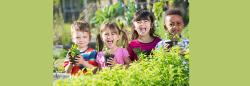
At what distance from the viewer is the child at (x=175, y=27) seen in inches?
326

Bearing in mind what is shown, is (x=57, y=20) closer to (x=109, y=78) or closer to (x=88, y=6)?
(x=88, y=6)

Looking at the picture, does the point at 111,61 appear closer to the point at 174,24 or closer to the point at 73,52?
the point at 73,52

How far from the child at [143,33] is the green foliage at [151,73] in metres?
0.08

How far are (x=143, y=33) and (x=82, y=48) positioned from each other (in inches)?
28.5

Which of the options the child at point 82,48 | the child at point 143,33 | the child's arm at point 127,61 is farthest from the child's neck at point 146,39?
the child at point 82,48

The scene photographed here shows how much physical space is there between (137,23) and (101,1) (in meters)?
0.49

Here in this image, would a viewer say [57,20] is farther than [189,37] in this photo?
Yes

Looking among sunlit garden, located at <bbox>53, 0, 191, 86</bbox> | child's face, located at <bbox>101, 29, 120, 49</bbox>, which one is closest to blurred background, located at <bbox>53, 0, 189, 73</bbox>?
sunlit garden, located at <bbox>53, 0, 191, 86</bbox>

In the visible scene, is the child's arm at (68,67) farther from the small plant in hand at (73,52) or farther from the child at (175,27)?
the child at (175,27)

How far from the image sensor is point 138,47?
845cm

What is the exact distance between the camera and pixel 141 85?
8219 mm

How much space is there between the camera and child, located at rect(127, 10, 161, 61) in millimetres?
8406

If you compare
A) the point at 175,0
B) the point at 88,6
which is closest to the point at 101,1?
the point at 88,6

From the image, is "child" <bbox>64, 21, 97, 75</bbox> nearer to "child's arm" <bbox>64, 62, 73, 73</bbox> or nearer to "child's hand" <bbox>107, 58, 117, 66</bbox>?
"child's arm" <bbox>64, 62, 73, 73</bbox>
